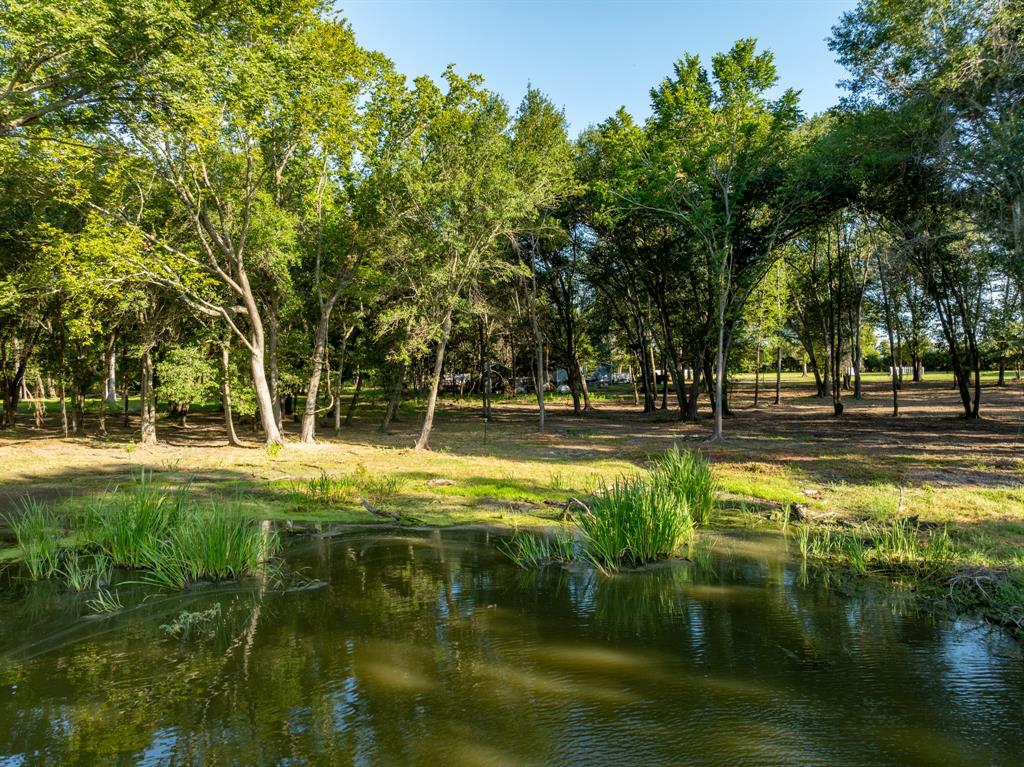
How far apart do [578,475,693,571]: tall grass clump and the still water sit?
55 cm

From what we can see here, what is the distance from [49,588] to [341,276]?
14850 millimetres

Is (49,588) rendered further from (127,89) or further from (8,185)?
(8,185)

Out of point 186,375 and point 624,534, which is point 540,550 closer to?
point 624,534

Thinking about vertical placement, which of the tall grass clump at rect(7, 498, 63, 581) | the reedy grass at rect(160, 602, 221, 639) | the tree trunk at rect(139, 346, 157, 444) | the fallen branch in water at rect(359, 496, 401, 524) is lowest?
the reedy grass at rect(160, 602, 221, 639)

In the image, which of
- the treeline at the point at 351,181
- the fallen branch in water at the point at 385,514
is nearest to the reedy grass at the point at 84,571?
the fallen branch in water at the point at 385,514

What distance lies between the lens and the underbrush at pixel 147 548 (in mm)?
7562

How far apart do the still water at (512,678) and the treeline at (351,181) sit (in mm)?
10500

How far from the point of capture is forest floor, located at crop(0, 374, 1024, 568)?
11.1 m

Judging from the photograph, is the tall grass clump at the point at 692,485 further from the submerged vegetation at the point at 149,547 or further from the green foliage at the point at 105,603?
the green foliage at the point at 105,603

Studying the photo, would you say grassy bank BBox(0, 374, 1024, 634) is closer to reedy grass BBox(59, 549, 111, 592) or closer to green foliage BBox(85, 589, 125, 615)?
reedy grass BBox(59, 549, 111, 592)

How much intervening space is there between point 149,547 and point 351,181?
15.5 m

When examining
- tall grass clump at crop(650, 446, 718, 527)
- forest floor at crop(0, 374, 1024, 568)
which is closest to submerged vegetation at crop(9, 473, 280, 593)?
forest floor at crop(0, 374, 1024, 568)

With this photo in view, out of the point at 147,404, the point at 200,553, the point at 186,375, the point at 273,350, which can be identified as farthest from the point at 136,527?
the point at 147,404

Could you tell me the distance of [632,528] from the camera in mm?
8320
